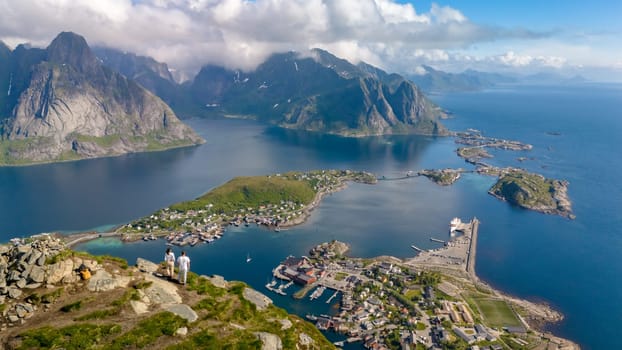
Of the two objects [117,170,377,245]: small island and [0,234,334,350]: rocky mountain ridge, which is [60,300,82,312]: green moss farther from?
[117,170,377,245]: small island

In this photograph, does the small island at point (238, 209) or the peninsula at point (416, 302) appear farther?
the small island at point (238, 209)

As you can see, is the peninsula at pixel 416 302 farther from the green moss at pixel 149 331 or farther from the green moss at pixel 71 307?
the green moss at pixel 71 307

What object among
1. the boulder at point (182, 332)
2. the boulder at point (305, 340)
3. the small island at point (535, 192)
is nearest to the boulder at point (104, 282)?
the boulder at point (182, 332)

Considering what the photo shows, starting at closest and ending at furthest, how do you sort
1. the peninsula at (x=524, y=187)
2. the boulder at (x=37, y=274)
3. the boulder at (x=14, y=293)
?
the boulder at (x=14, y=293) → the boulder at (x=37, y=274) → the peninsula at (x=524, y=187)

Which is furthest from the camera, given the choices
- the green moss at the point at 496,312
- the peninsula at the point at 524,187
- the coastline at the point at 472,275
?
the peninsula at the point at 524,187

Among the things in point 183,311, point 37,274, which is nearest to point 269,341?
point 183,311

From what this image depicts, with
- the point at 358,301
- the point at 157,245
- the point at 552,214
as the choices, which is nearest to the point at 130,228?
the point at 157,245

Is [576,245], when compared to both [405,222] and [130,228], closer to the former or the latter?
[405,222]
